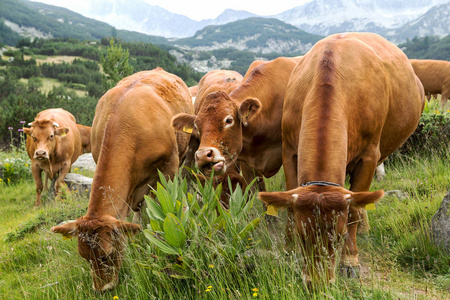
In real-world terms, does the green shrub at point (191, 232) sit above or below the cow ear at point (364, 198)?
below

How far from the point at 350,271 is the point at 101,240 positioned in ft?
8.00

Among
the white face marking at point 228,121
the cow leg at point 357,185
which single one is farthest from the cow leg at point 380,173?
the white face marking at point 228,121

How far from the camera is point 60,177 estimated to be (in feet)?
30.6

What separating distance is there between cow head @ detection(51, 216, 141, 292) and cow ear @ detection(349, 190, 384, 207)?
2.05 m

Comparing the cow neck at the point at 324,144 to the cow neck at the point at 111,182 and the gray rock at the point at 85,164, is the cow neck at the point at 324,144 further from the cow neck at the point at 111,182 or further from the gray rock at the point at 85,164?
the gray rock at the point at 85,164

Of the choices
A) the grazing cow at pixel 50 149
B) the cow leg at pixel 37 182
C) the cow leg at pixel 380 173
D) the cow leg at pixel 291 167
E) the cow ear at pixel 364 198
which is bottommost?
the cow leg at pixel 37 182

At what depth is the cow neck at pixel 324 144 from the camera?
2.94 meters

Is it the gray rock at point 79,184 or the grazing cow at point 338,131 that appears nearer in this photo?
the grazing cow at point 338,131

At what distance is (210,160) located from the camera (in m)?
3.94

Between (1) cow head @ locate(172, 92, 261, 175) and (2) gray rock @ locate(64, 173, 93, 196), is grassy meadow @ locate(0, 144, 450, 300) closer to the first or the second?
(1) cow head @ locate(172, 92, 261, 175)

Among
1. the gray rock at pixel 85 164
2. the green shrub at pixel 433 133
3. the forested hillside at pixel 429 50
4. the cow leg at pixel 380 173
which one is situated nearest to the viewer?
the green shrub at pixel 433 133

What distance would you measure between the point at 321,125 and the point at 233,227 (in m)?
1.28

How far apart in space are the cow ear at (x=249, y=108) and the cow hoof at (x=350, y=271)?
7.18ft

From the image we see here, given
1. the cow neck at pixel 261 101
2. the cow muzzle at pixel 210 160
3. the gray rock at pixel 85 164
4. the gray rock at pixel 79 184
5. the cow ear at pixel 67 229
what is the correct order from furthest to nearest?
the gray rock at pixel 85 164 → the gray rock at pixel 79 184 → the cow neck at pixel 261 101 → the cow muzzle at pixel 210 160 → the cow ear at pixel 67 229
